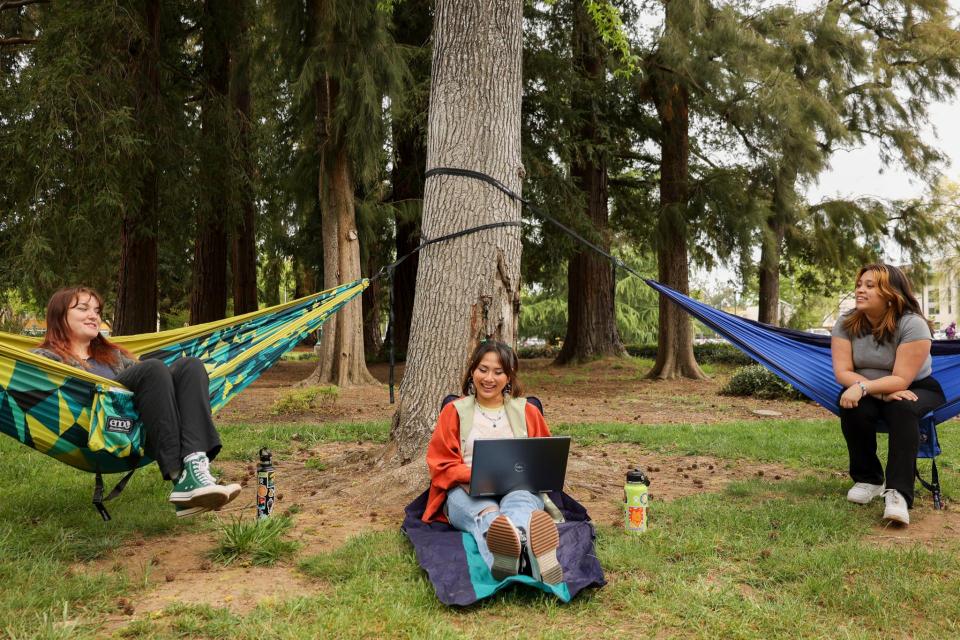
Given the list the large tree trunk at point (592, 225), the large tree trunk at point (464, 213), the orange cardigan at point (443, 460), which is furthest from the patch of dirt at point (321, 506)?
the large tree trunk at point (592, 225)

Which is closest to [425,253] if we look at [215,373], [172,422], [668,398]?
[215,373]

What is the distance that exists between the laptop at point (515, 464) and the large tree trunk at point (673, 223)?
7.84 meters

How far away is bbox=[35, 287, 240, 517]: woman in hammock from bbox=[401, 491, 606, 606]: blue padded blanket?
71cm

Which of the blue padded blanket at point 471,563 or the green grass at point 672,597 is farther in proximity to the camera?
the blue padded blanket at point 471,563

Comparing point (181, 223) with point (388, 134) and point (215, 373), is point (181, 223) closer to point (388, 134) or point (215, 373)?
point (388, 134)

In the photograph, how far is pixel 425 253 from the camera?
3.84m

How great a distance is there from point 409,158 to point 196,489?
9539mm

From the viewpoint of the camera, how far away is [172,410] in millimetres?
2771

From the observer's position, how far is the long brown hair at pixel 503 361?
2.90 m

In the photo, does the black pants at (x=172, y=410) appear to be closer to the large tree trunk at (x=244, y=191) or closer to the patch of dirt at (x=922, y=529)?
the patch of dirt at (x=922, y=529)

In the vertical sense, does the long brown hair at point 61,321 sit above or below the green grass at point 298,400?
above

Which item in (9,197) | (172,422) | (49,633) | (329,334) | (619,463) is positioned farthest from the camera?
(329,334)

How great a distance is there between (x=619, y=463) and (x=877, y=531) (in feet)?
5.48

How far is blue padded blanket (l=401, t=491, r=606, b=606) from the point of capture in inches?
90.4
